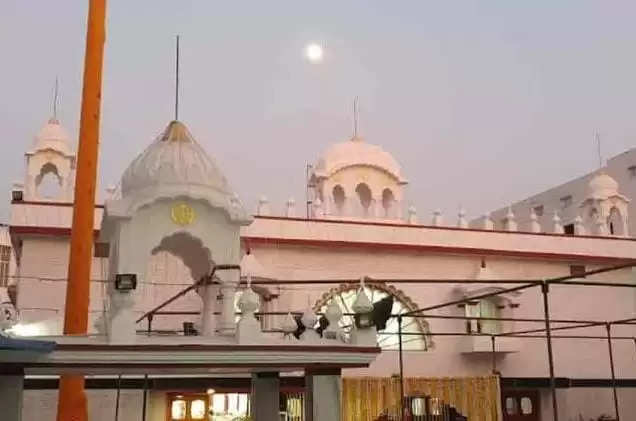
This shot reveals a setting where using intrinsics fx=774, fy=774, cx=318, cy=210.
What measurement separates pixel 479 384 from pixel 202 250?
10663 mm

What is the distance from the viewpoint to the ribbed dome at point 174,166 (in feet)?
27.3

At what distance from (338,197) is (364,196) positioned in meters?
0.80

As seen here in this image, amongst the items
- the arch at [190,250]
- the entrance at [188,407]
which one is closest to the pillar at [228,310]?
the arch at [190,250]

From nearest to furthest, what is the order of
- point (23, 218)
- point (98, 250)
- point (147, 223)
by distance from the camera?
point (147, 223)
point (98, 250)
point (23, 218)

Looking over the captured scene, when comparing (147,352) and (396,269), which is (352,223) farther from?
(147,352)

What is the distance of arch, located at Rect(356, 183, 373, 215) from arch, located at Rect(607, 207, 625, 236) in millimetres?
7396

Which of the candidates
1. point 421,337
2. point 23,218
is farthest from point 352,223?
point 23,218

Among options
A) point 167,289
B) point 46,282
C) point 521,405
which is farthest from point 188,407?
point 521,405

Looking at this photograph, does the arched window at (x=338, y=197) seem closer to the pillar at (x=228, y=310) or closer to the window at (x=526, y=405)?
the window at (x=526, y=405)

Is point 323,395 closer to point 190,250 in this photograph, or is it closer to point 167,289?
point 190,250

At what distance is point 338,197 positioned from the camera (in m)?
22.3

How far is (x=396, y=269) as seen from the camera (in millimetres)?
18875

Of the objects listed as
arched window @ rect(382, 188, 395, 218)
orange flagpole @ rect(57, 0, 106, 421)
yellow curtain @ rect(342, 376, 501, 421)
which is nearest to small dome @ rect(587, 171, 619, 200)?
arched window @ rect(382, 188, 395, 218)

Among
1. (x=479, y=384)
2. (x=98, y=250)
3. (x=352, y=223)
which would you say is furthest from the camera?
(x=352, y=223)
